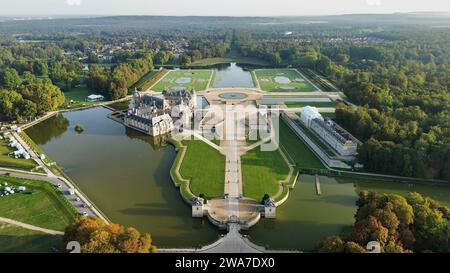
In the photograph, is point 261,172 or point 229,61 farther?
point 229,61

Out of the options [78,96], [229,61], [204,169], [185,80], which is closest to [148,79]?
[185,80]

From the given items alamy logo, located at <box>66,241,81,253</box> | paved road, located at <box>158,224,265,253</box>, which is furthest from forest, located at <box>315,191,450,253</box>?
alamy logo, located at <box>66,241,81,253</box>

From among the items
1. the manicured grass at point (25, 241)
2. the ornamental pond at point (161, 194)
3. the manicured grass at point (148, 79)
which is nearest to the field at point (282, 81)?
the manicured grass at point (148, 79)

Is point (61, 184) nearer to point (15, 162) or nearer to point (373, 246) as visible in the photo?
point (15, 162)

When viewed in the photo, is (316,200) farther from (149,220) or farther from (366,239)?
(149,220)

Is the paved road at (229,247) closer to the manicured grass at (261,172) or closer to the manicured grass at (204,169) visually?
the manicured grass at (261,172)
